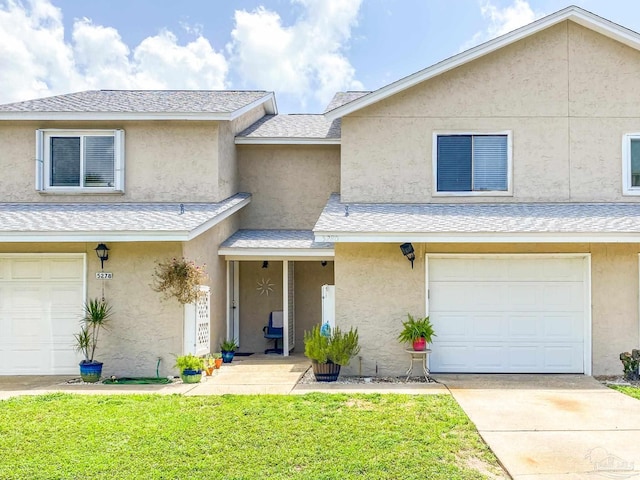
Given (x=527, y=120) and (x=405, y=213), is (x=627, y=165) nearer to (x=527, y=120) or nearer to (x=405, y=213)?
(x=527, y=120)

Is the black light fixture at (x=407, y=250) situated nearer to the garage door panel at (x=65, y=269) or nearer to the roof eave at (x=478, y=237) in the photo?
the roof eave at (x=478, y=237)

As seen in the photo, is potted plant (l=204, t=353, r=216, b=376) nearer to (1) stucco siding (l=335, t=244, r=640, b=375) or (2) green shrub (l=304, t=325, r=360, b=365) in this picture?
(2) green shrub (l=304, t=325, r=360, b=365)

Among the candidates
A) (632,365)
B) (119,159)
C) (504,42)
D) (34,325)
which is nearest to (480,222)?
(632,365)

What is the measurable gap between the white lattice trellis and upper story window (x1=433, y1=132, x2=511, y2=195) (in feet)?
19.5

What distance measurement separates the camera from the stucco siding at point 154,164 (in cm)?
1405

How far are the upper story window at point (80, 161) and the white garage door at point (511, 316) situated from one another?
27.4 ft

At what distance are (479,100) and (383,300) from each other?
17.1 ft

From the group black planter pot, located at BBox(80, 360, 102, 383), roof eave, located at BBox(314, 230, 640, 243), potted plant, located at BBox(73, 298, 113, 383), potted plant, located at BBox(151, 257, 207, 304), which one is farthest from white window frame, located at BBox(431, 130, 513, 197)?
black planter pot, located at BBox(80, 360, 102, 383)

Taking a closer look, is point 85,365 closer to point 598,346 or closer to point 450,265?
point 450,265

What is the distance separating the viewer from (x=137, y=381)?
11195 mm

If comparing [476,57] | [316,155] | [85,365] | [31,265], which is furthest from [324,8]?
[85,365]

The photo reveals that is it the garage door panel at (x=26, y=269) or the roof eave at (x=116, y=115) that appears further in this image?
the roof eave at (x=116, y=115)

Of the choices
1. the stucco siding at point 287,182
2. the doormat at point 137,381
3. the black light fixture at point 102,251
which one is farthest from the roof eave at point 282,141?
the doormat at point 137,381

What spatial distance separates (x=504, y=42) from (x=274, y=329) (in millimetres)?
9250
